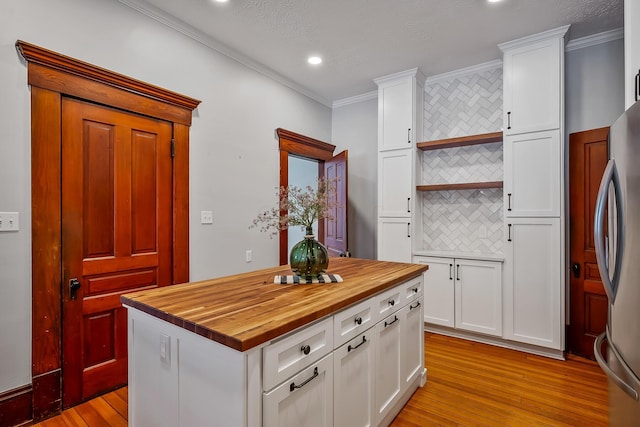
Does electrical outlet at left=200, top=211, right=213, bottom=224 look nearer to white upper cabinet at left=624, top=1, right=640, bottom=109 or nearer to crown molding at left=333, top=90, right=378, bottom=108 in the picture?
crown molding at left=333, top=90, right=378, bottom=108

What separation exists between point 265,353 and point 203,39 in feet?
9.64

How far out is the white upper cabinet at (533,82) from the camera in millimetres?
2979

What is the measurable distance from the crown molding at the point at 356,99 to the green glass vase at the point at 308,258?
315cm

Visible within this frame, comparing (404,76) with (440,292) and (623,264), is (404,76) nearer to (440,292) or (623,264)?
(440,292)

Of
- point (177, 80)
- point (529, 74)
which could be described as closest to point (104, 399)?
point (177, 80)

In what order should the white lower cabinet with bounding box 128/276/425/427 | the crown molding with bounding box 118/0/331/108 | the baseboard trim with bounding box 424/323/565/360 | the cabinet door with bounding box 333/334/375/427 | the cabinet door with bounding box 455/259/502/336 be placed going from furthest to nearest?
1. the cabinet door with bounding box 455/259/502/336
2. the baseboard trim with bounding box 424/323/565/360
3. the crown molding with bounding box 118/0/331/108
4. the cabinet door with bounding box 333/334/375/427
5. the white lower cabinet with bounding box 128/276/425/427

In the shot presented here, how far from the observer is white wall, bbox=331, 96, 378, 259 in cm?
450

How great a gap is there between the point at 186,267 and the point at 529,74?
11.9 feet

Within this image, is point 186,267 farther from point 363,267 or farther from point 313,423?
point 313,423

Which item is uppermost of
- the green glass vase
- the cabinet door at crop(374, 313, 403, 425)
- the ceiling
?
the ceiling

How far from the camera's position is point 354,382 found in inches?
63.1

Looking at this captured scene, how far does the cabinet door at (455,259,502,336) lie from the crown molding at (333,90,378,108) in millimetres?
2449

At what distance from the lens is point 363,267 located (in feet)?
7.85

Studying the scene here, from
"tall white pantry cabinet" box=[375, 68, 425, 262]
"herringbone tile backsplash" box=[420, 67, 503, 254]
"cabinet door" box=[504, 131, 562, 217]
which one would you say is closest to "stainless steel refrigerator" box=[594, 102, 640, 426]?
"cabinet door" box=[504, 131, 562, 217]
